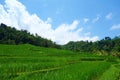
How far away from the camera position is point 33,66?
2959 cm

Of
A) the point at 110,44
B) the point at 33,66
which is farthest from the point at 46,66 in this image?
the point at 110,44

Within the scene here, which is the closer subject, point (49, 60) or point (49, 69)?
point (49, 69)

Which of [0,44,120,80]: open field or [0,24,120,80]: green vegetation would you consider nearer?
[0,44,120,80]: open field

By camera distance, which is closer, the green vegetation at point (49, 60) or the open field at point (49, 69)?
the open field at point (49, 69)

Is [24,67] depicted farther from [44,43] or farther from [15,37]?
[44,43]

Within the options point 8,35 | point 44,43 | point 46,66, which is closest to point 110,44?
point 44,43

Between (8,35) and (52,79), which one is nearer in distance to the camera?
(52,79)

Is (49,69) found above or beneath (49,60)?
beneath

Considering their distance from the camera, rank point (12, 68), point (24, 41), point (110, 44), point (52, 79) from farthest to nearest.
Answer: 1. point (110, 44)
2. point (24, 41)
3. point (12, 68)
4. point (52, 79)

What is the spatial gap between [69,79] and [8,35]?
78.6 metres

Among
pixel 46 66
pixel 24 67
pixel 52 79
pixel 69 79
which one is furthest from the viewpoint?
pixel 46 66

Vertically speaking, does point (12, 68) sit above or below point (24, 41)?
below

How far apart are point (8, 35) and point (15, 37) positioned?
4.18 meters

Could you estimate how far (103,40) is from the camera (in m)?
173
